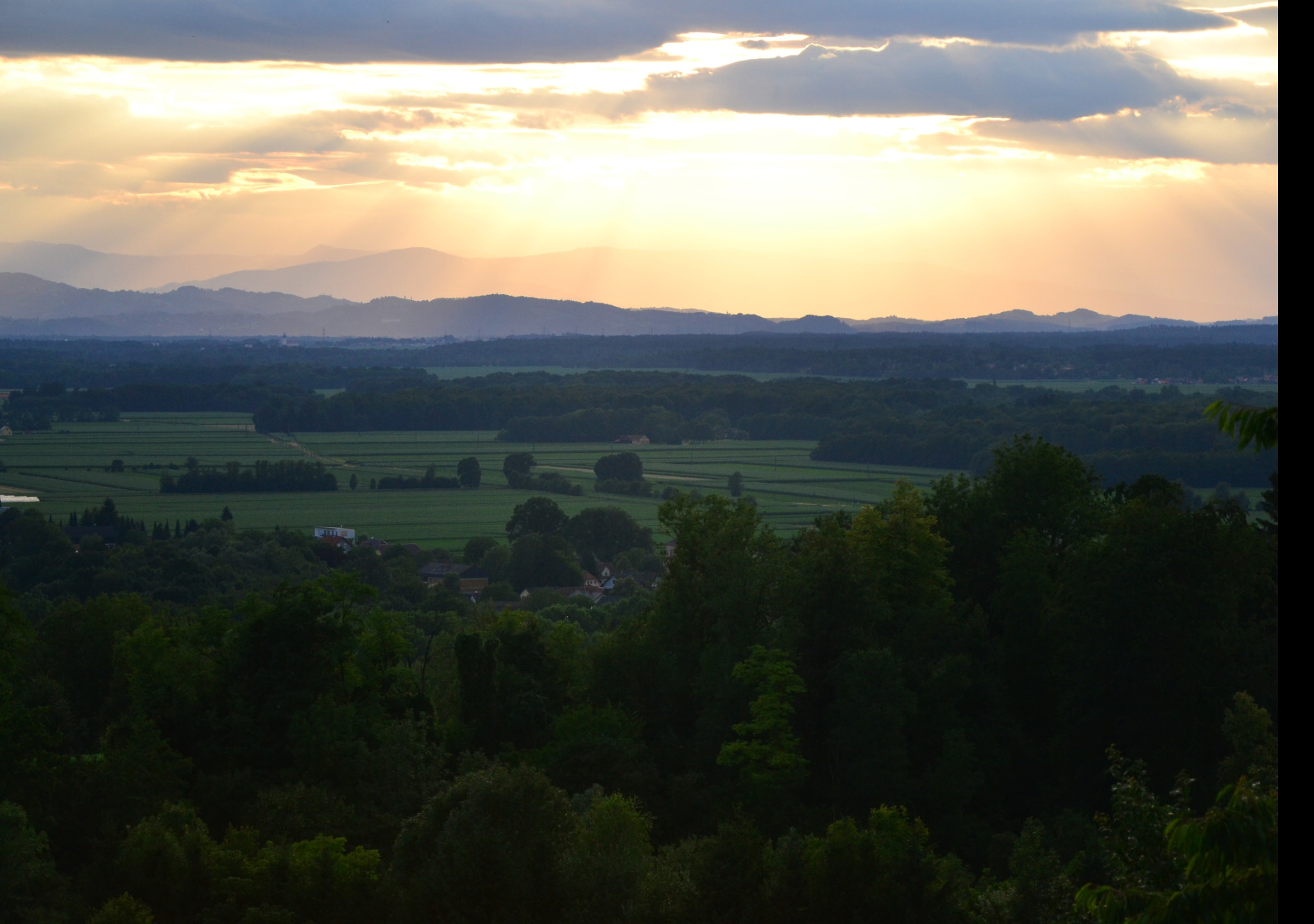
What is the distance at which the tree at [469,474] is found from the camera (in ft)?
474

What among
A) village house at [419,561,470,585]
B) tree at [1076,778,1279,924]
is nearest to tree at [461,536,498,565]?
village house at [419,561,470,585]

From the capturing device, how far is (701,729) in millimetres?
33438

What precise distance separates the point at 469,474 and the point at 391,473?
433 inches

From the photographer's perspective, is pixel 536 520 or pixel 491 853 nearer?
pixel 491 853

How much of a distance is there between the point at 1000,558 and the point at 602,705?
12.5m

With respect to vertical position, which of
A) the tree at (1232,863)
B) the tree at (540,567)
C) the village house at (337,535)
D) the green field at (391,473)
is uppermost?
the tree at (1232,863)

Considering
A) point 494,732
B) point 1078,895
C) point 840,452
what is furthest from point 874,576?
point 840,452

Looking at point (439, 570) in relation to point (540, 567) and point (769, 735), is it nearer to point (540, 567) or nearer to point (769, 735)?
point (540, 567)

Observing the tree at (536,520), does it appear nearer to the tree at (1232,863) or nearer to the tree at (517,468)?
the tree at (517,468)

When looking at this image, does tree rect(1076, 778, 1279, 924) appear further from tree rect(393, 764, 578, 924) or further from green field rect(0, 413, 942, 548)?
green field rect(0, 413, 942, 548)

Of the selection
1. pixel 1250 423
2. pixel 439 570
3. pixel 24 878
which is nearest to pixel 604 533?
pixel 439 570

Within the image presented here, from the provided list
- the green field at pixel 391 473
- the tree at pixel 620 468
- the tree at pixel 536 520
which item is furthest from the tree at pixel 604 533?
the tree at pixel 620 468

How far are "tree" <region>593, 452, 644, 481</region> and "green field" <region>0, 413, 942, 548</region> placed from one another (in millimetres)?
1907

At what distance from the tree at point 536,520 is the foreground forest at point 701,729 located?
2620 inches
